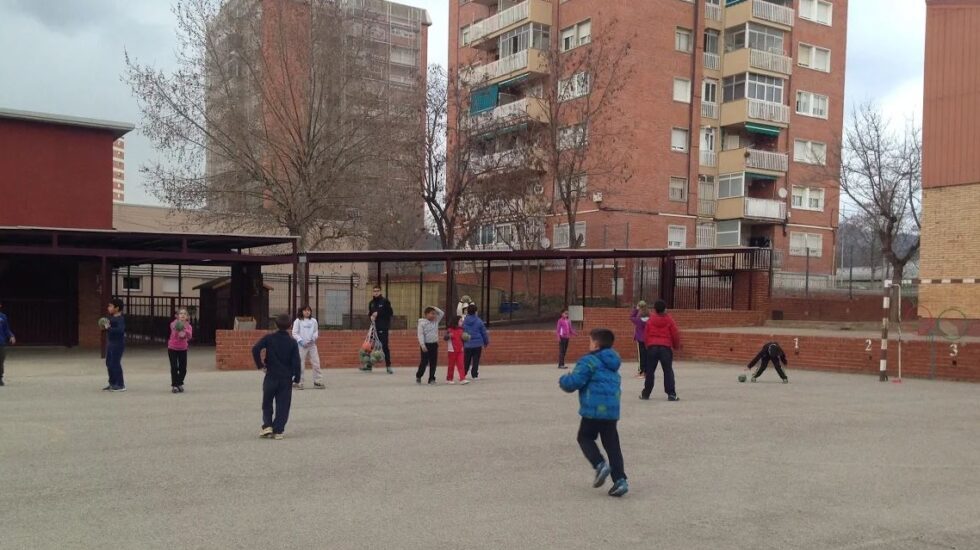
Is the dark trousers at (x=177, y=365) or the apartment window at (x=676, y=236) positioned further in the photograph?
the apartment window at (x=676, y=236)

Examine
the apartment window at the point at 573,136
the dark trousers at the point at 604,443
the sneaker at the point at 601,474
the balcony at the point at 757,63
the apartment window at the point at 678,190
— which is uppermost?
the balcony at the point at 757,63

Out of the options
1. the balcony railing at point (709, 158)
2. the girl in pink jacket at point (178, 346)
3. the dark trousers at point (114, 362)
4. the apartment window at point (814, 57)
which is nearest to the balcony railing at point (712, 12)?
the apartment window at point (814, 57)

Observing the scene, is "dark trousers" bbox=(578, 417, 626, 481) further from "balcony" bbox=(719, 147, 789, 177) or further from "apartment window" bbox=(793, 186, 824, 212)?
"apartment window" bbox=(793, 186, 824, 212)

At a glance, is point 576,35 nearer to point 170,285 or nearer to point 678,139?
Answer: point 678,139

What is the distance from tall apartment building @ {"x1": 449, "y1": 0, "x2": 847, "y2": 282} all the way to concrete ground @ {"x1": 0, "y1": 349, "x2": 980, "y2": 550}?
90.0ft

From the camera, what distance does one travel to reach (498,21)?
151 feet

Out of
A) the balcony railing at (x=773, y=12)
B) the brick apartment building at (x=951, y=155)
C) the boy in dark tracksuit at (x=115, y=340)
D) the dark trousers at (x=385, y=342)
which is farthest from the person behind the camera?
the balcony railing at (x=773, y=12)

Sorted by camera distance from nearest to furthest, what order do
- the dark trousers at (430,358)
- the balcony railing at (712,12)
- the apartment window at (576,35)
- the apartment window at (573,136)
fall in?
the dark trousers at (430,358), the apartment window at (573,136), the apartment window at (576,35), the balcony railing at (712,12)

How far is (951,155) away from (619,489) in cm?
1997

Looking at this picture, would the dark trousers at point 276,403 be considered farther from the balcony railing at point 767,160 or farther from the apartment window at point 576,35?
the balcony railing at point 767,160

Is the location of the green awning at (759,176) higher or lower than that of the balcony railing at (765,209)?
higher

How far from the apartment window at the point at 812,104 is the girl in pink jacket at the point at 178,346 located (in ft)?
130

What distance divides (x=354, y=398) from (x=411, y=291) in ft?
51.6

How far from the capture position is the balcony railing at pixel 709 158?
147 feet
